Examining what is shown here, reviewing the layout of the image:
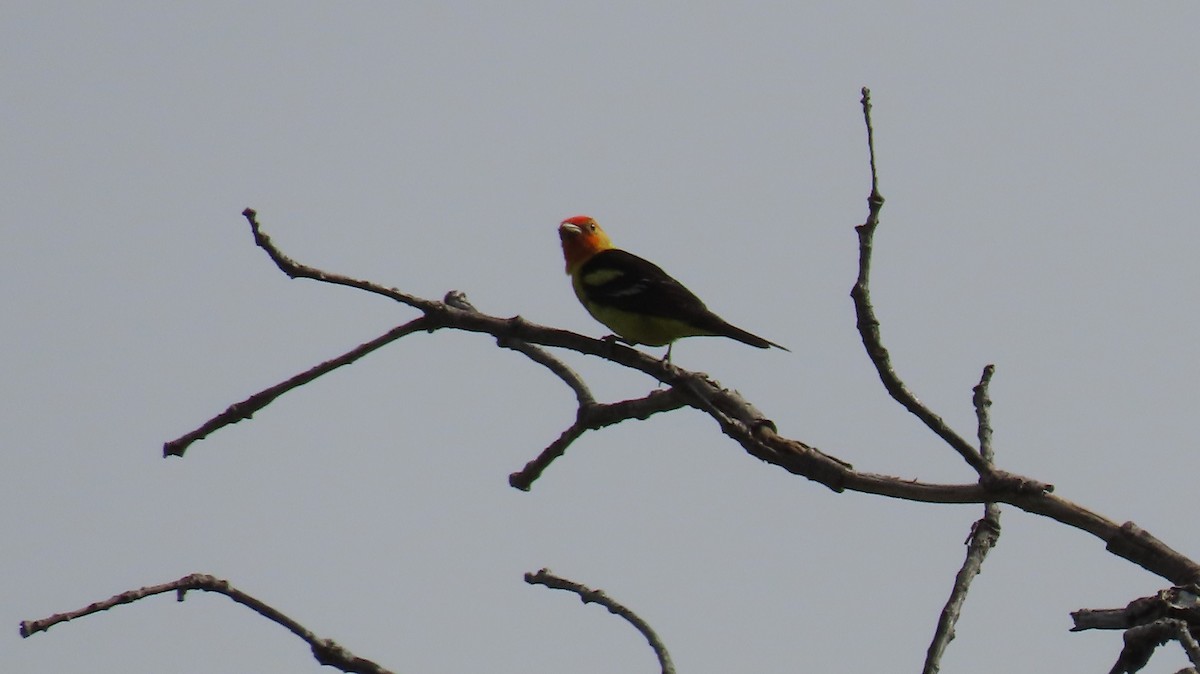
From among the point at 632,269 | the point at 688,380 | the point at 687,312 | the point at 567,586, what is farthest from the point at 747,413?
the point at 632,269

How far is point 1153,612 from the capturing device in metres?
3.39

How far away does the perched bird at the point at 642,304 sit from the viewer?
8.53 metres

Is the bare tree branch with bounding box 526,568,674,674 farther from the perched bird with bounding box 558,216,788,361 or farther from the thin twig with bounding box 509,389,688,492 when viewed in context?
the perched bird with bounding box 558,216,788,361

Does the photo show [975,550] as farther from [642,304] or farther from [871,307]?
[642,304]

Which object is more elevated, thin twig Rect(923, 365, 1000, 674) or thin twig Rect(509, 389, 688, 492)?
thin twig Rect(509, 389, 688, 492)

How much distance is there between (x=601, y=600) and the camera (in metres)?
4.88

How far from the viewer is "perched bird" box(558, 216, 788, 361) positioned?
28.0 ft

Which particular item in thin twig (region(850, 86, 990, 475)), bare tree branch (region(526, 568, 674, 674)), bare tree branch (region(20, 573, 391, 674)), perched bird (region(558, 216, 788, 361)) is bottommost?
bare tree branch (region(20, 573, 391, 674))

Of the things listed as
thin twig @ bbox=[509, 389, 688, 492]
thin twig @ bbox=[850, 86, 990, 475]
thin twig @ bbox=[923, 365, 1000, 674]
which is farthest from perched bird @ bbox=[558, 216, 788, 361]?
thin twig @ bbox=[850, 86, 990, 475]

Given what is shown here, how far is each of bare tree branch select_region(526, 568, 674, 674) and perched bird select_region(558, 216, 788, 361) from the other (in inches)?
142

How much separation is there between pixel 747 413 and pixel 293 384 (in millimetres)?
1378

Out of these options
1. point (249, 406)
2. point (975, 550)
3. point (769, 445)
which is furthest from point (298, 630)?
point (975, 550)

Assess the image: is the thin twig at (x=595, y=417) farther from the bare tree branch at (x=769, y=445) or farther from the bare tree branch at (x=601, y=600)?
the bare tree branch at (x=601, y=600)

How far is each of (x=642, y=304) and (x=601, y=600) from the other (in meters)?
3.98
